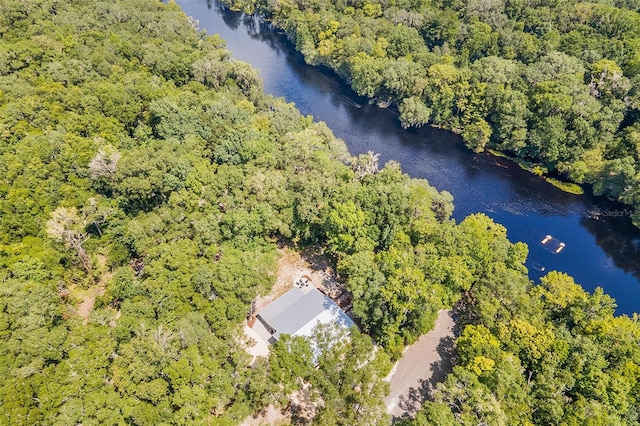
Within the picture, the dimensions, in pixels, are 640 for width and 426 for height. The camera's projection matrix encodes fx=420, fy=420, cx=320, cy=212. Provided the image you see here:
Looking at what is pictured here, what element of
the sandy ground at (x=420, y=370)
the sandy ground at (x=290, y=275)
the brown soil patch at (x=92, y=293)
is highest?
the sandy ground at (x=420, y=370)

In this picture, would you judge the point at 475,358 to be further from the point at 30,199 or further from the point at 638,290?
the point at 30,199

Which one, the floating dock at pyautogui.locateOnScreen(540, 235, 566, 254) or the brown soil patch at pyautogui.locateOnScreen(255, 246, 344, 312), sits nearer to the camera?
the brown soil patch at pyautogui.locateOnScreen(255, 246, 344, 312)

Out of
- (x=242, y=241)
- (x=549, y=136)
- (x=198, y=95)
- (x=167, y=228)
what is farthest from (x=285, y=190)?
(x=549, y=136)

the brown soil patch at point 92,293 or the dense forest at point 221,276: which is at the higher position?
the dense forest at point 221,276

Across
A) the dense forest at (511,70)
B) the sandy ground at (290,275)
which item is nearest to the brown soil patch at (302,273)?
the sandy ground at (290,275)

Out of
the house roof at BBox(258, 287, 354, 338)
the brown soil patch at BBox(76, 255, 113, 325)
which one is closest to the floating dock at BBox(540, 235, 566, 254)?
the house roof at BBox(258, 287, 354, 338)

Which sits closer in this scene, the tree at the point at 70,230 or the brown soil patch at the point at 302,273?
the tree at the point at 70,230

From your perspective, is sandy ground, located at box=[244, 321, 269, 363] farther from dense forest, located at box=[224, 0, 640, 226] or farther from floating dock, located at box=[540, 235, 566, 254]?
dense forest, located at box=[224, 0, 640, 226]

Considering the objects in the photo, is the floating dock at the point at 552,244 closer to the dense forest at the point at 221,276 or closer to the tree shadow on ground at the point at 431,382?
the dense forest at the point at 221,276
